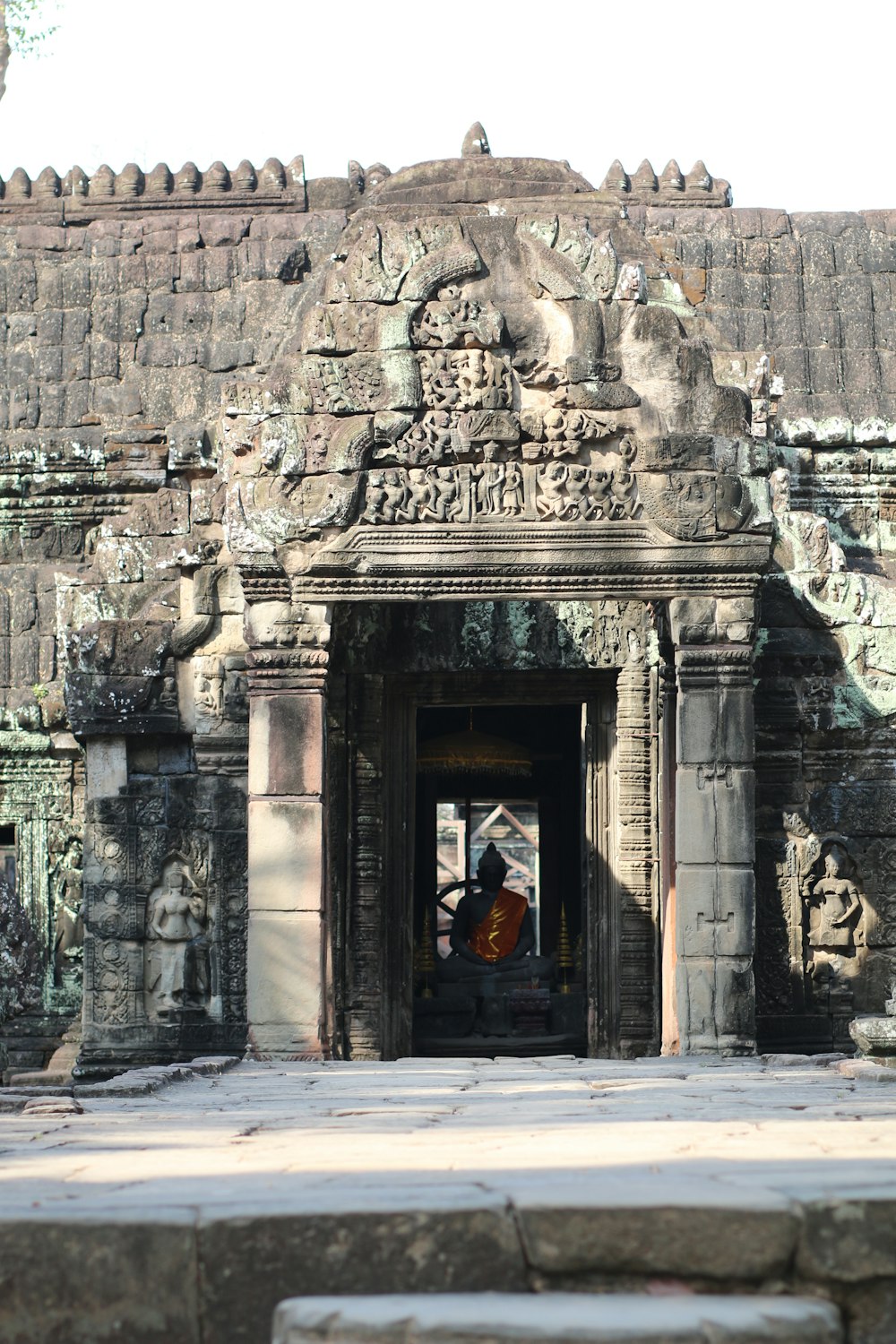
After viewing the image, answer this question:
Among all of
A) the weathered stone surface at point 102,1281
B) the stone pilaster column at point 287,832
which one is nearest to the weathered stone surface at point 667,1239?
the weathered stone surface at point 102,1281

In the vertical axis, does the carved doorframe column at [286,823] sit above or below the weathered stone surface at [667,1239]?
above

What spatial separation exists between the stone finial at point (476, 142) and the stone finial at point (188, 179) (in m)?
6.13

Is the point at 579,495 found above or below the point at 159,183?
below

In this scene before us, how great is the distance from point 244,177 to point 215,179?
0.28m

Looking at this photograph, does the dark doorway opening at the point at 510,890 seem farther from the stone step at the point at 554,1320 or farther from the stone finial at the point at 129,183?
the stone step at the point at 554,1320

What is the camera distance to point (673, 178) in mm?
18109

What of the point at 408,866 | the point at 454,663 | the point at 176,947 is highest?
the point at 454,663

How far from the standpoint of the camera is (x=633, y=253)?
11078mm

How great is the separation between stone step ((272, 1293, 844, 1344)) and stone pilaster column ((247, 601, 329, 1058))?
21.5 feet

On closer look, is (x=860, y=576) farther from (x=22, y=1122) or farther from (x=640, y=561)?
(x=22, y=1122)

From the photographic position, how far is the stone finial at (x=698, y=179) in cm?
1809

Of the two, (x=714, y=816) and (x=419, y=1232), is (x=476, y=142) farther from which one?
(x=419, y=1232)

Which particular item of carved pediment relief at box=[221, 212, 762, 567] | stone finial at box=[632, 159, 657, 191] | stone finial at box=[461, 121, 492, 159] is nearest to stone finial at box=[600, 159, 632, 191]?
stone finial at box=[632, 159, 657, 191]

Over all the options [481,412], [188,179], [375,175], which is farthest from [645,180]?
[481,412]
